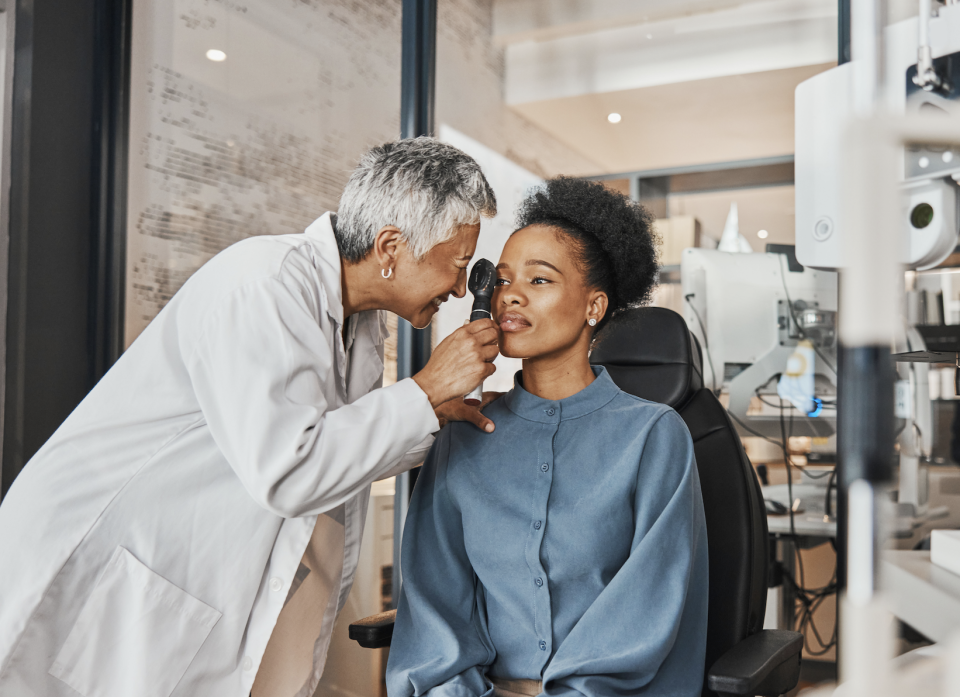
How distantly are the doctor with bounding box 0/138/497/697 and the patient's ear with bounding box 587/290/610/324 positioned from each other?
211 mm

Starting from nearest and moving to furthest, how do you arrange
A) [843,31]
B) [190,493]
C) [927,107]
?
[927,107]
[190,493]
[843,31]

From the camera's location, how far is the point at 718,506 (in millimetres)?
1432

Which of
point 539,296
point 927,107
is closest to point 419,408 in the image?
point 539,296

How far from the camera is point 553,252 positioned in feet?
4.43

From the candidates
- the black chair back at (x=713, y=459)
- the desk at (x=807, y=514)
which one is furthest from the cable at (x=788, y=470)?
the black chair back at (x=713, y=459)

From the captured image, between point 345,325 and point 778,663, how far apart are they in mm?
955

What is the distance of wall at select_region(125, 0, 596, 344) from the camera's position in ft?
7.27

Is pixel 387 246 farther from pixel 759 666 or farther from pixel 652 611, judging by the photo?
pixel 759 666

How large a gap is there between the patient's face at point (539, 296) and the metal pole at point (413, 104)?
0.90m

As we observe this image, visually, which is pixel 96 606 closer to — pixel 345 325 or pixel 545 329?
pixel 345 325

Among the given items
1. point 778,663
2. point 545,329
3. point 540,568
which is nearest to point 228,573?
point 540,568

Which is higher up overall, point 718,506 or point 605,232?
point 605,232

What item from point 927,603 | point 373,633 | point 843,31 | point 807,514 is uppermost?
point 843,31

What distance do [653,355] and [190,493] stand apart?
92 cm
